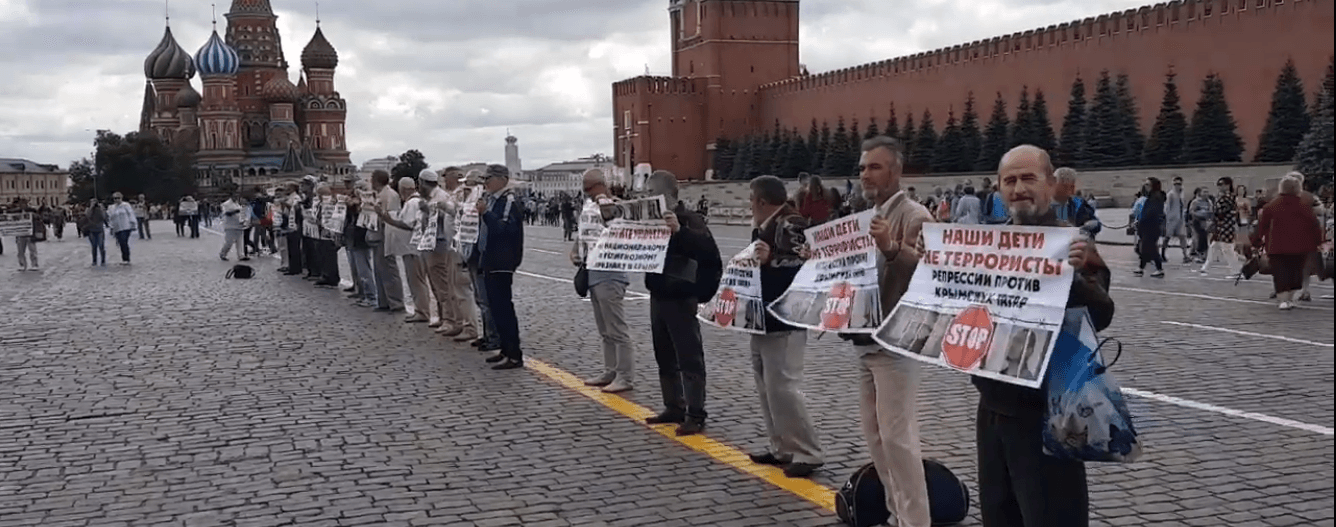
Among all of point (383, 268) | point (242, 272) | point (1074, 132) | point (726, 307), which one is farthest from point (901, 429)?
point (1074, 132)

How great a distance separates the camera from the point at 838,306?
206 inches

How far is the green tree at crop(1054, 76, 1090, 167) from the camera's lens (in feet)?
149

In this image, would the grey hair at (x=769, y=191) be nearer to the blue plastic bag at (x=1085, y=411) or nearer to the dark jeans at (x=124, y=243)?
the blue plastic bag at (x=1085, y=411)

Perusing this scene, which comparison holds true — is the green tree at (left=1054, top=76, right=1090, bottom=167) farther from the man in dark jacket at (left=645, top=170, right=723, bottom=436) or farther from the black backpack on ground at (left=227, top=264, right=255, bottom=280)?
the man in dark jacket at (left=645, top=170, right=723, bottom=436)

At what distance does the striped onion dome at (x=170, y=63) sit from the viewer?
122000 mm

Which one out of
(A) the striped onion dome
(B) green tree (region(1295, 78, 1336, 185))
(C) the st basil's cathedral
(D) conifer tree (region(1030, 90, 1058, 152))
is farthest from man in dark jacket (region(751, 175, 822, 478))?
(A) the striped onion dome

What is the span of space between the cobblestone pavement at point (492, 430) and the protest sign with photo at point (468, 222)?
1.00 metres

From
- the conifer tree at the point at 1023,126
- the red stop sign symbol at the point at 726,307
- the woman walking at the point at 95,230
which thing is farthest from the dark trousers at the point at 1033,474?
the conifer tree at the point at 1023,126

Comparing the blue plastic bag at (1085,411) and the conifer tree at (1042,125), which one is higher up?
the conifer tree at (1042,125)

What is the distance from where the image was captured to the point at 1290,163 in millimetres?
35719

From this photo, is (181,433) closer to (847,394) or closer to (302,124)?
(847,394)

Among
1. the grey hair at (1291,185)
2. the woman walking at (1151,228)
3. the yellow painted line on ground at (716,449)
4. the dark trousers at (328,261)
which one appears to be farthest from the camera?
the dark trousers at (328,261)

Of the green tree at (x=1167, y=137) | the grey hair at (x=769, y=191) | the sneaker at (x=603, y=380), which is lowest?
the sneaker at (x=603, y=380)

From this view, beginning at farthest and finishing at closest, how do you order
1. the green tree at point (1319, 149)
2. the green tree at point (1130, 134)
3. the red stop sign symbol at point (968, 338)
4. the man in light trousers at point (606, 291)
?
1. the green tree at point (1130, 134)
2. the green tree at point (1319, 149)
3. the man in light trousers at point (606, 291)
4. the red stop sign symbol at point (968, 338)
